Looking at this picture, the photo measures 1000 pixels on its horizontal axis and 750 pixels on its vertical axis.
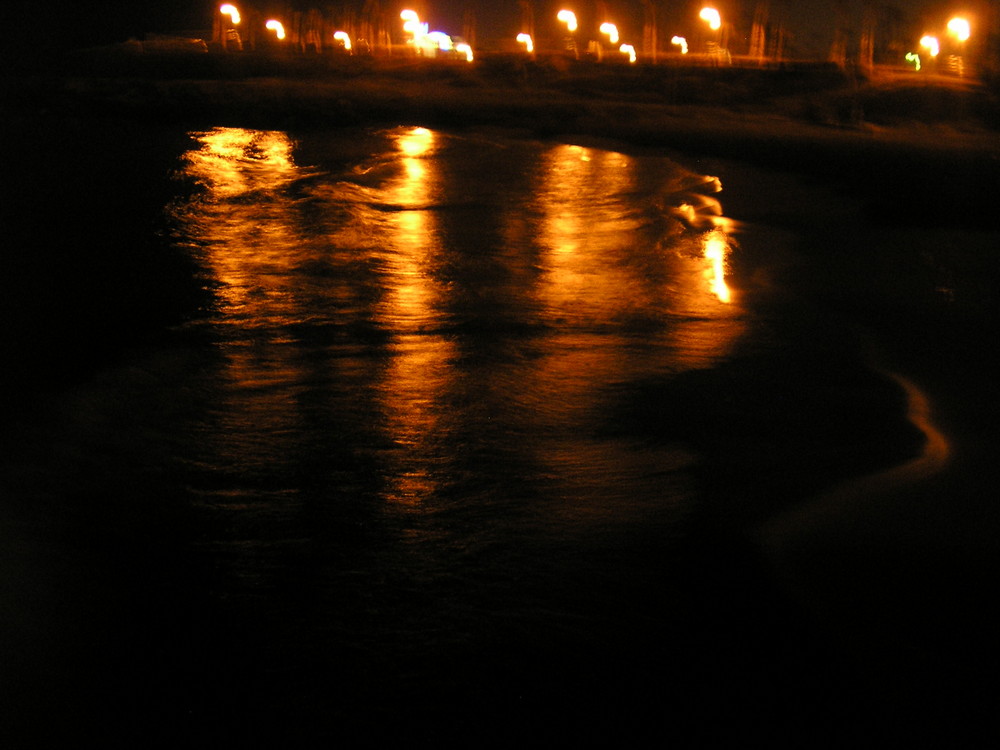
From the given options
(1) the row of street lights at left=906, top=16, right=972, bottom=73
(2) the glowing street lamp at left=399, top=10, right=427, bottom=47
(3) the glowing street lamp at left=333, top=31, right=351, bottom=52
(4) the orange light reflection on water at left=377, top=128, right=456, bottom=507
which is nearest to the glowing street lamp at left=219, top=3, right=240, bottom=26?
(3) the glowing street lamp at left=333, top=31, right=351, bottom=52

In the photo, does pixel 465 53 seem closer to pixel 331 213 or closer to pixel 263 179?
pixel 263 179

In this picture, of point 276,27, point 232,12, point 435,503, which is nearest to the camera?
point 435,503

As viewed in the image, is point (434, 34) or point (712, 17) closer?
point (712, 17)

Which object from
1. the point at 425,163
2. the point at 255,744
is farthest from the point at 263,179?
the point at 255,744

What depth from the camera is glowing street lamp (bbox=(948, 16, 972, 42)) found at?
Result: 34344 mm

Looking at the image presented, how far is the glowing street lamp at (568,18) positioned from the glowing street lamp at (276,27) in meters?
15.9

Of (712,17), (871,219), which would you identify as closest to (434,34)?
(712,17)

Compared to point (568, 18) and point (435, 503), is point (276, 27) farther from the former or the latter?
point (435, 503)

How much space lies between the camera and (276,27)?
54.2 meters

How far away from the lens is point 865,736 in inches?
107

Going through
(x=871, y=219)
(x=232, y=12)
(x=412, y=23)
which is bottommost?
(x=871, y=219)

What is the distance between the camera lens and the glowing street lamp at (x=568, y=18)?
Answer: 50.3 meters

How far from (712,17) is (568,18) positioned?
948 cm

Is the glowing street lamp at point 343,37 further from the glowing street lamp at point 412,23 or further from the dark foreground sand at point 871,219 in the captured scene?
the dark foreground sand at point 871,219
